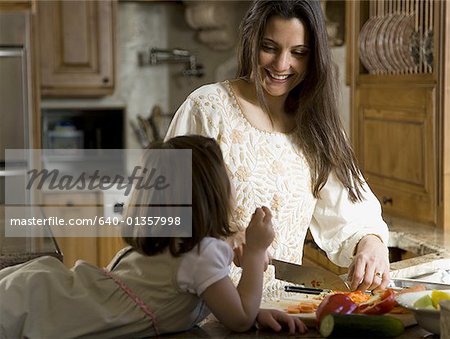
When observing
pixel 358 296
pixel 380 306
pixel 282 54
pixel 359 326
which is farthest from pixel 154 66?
pixel 359 326

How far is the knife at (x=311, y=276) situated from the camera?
66.3 inches

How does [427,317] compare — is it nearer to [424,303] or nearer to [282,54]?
[424,303]

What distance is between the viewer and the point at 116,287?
1378mm

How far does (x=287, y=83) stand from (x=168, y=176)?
22.3 inches

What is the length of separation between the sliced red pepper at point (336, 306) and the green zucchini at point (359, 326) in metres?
0.04

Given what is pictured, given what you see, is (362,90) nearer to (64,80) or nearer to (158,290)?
(64,80)

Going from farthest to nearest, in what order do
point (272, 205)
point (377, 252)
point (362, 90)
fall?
point (362, 90) < point (272, 205) < point (377, 252)

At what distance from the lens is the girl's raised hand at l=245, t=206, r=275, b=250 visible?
1364 millimetres

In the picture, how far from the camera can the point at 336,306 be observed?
1428 millimetres

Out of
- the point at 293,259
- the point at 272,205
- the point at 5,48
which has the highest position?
the point at 5,48

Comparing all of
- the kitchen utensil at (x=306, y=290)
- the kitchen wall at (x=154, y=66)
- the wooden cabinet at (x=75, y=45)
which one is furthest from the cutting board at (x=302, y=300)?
the kitchen wall at (x=154, y=66)

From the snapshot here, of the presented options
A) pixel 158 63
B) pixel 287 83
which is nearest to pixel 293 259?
pixel 287 83

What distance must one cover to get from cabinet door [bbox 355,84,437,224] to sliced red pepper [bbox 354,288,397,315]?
1401mm

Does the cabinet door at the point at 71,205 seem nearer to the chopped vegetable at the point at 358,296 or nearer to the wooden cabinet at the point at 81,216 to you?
the wooden cabinet at the point at 81,216
